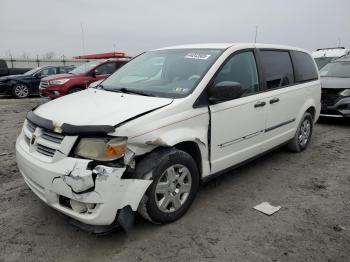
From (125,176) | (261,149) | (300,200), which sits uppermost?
(125,176)

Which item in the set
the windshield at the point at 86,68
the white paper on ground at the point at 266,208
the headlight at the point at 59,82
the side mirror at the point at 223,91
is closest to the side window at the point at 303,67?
the side mirror at the point at 223,91

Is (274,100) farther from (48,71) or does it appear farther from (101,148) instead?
(48,71)

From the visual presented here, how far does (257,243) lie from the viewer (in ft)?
9.77

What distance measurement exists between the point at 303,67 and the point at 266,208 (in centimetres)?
277

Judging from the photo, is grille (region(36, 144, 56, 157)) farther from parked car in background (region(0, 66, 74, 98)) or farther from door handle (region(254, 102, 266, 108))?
parked car in background (region(0, 66, 74, 98))

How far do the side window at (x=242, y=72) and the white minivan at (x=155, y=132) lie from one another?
Result: 1 centimetres

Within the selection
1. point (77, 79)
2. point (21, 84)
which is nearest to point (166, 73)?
point (77, 79)

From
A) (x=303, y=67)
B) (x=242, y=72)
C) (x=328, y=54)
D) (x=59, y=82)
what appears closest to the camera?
(x=242, y=72)

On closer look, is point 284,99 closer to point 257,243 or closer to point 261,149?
point 261,149

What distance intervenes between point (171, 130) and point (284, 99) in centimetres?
224

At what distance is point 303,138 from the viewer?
222 inches

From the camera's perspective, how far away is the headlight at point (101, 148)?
2721 mm

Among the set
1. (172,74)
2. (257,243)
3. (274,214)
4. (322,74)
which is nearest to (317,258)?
(257,243)

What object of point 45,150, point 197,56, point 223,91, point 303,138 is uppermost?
point 197,56
